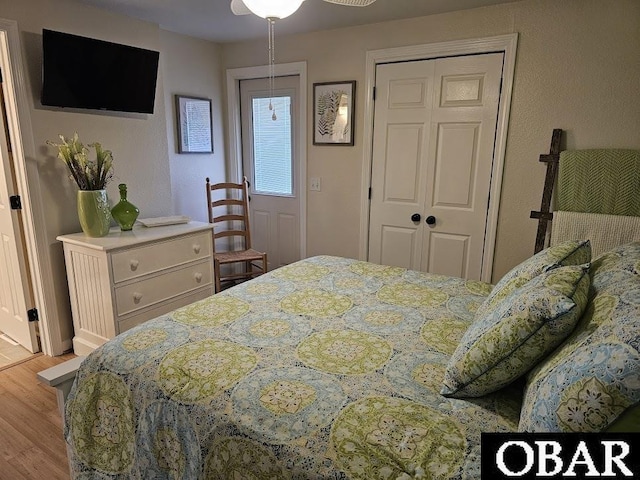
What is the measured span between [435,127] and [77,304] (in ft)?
9.37

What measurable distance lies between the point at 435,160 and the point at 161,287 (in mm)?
2235

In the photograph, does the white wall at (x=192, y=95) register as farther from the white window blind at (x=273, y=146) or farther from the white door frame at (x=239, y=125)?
the white window blind at (x=273, y=146)

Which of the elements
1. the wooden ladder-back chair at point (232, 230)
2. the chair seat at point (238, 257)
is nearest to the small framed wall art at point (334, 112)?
the wooden ladder-back chair at point (232, 230)

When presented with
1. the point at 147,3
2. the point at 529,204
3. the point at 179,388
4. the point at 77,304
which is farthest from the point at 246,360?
the point at 147,3

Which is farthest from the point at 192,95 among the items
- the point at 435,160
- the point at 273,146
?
the point at 435,160

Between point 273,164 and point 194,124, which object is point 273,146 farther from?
point 194,124

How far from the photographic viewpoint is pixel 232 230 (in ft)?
13.5

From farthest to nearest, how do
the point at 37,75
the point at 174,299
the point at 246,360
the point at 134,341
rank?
the point at 174,299 < the point at 37,75 < the point at 134,341 < the point at 246,360

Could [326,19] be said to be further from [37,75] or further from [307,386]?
[307,386]

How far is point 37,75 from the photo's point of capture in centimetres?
249

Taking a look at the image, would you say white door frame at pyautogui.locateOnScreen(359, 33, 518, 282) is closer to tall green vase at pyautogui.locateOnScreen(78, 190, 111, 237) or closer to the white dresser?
the white dresser

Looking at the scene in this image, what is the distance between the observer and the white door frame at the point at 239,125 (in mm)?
3584

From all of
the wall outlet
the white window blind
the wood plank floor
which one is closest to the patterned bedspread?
the wood plank floor

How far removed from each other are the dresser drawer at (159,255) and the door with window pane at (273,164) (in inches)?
41.6
